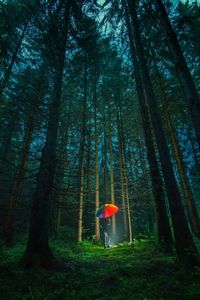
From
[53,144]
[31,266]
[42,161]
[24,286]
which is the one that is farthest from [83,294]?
[53,144]

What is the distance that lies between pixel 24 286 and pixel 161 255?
4.83 m

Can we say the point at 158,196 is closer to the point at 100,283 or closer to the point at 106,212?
the point at 100,283

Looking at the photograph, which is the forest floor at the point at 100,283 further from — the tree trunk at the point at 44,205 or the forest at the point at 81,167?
the tree trunk at the point at 44,205

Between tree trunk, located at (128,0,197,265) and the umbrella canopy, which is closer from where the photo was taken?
tree trunk, located at (128,0,197,265)

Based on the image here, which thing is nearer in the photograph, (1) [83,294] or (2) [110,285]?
(1) [83,294]

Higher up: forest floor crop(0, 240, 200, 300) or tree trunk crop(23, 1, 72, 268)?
tree trunk crop(23, 1, 72, 268)

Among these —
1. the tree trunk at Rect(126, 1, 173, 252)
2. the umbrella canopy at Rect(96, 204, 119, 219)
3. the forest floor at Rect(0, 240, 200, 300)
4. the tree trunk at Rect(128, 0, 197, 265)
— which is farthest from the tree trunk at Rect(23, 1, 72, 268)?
the umbrella canopy at Rect(96, 204, 119, 219)

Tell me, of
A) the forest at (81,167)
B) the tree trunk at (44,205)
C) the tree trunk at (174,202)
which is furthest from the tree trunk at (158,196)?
the tree trunk at (44,205)

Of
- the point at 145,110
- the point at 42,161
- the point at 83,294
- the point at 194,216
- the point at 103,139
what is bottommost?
the point at 83,294

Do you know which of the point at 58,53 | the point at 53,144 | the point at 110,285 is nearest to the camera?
the point at 110,285

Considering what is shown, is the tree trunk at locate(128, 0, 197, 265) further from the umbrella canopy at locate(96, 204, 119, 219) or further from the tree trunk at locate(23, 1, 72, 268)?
the umbrella canopy at locate(96, 204, 119, 219)

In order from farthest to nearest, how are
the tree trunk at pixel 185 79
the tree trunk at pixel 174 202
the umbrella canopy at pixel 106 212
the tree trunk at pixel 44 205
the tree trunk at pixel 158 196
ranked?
the umbrella canopy at pixel 106 212
the tree trunk at pixel 158 196
the tree trunk at pixel 44 205
the tree trunk at pixel 174 202
the tree trunk at pixel 185 79

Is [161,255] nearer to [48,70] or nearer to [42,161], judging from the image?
[42,161]

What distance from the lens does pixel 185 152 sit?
17547mm
